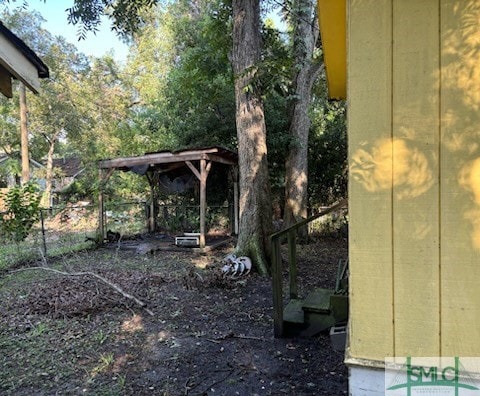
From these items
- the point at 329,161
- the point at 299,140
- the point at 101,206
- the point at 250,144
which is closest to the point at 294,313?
the point at 250,144

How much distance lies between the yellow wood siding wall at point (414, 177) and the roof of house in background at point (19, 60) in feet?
6.12

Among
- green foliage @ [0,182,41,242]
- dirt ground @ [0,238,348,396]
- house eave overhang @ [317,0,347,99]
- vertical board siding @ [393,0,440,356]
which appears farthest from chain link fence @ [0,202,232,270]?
vertical board siding @ [393,0,440,356]

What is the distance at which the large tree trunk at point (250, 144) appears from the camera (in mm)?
6039

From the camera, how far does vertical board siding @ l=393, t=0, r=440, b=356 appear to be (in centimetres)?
168

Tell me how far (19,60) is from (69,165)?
98.8 feet

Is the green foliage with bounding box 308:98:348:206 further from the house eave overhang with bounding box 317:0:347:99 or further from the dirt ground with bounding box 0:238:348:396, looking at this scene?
the house eave overhang with bounding box 317:0:347:99

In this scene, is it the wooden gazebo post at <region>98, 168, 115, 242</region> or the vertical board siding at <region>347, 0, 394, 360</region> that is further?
the wooden gazebo post at <region>98, 168, 115, 242</region>

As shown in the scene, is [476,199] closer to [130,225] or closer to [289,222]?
[289,222]

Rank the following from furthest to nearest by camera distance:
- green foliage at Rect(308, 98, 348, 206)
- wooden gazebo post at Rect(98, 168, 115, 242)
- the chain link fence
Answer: green foliage at Rect(308, 98, 348, 206) < wooden gazebo post at Rect(98, 168, 115, 242) < the chain link fence

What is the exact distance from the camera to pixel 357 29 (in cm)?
176

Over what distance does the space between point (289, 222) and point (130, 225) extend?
18.4ft

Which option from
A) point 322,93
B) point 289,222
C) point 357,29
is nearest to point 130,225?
point 289,222

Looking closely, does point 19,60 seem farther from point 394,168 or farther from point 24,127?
point 24,127

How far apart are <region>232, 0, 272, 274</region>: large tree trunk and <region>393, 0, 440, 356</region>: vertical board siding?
4261mm
